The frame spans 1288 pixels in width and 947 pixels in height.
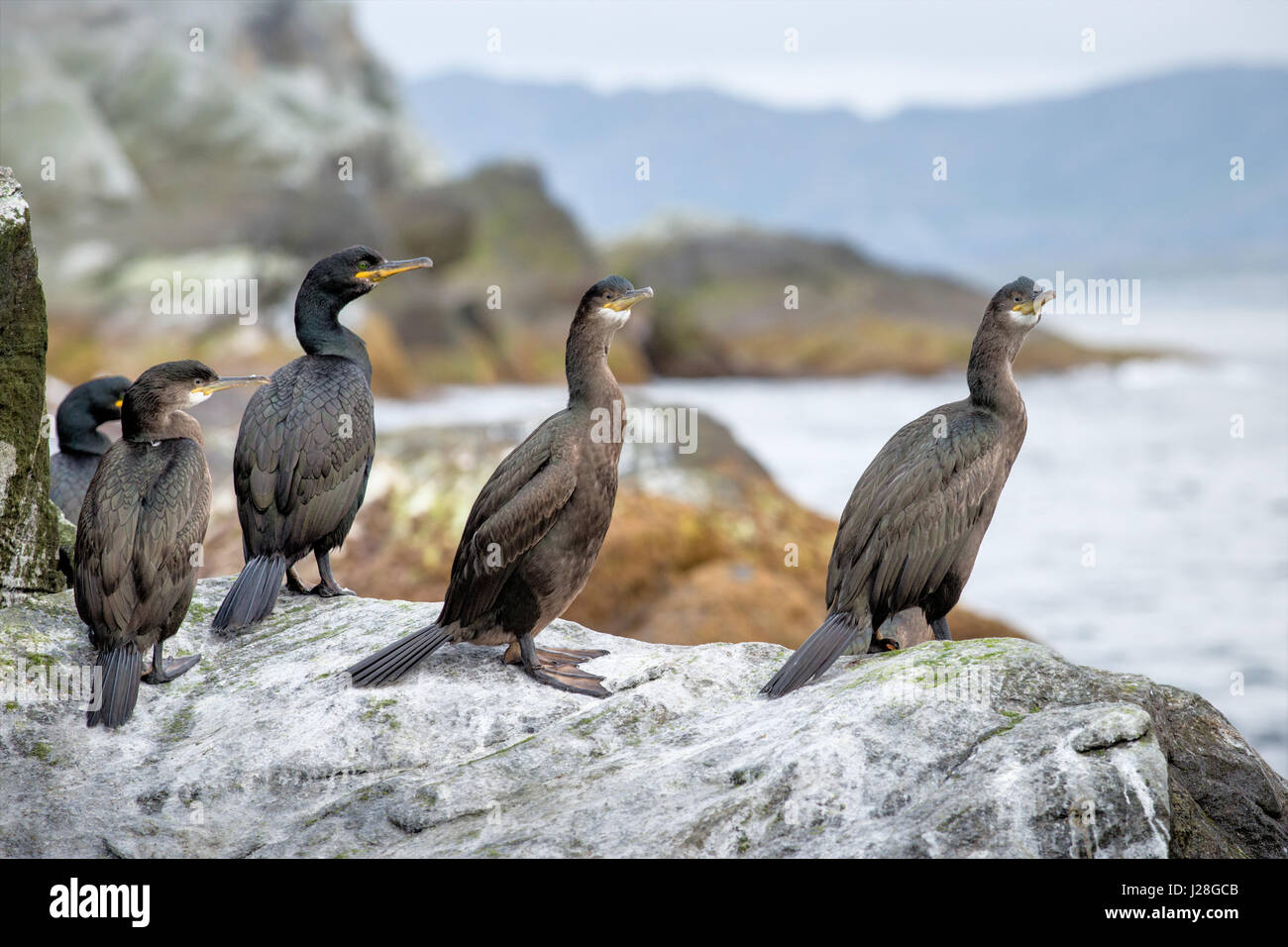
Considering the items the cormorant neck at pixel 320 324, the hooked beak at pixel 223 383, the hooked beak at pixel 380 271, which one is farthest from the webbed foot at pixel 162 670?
the hooked beak at pixel 380 271

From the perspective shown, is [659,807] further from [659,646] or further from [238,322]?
[238,322]

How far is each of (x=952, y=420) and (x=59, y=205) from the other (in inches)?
1049

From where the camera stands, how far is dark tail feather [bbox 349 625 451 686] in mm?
5348

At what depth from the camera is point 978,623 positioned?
1047cm

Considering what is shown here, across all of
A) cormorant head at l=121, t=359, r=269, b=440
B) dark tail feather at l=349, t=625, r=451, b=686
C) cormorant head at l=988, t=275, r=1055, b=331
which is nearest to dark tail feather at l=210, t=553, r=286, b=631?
cormorant head at l=121, t=359, r=269, b=440

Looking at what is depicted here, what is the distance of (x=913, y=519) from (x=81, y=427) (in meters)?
4.80

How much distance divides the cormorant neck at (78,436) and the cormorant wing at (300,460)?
1.52m

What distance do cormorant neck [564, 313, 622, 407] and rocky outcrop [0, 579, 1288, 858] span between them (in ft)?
3.70

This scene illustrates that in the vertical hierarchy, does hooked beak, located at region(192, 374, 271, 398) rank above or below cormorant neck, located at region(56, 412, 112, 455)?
above

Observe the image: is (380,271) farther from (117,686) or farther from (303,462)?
(117,686)

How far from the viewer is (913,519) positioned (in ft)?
18.1

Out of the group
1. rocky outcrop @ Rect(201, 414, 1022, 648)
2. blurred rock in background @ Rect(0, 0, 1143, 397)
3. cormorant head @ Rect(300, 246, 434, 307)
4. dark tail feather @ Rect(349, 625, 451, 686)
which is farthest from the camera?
blurred rock in background @ Rect(0, 0, 1143, 397)

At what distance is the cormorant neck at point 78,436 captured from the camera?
7602 millimetres

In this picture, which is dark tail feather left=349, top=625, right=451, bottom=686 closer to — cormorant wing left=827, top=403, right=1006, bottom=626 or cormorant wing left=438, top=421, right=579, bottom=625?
cormorant wing left=438, top=421, right=579, bottom=625
